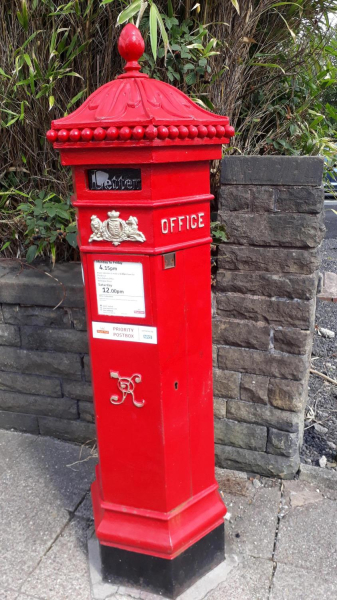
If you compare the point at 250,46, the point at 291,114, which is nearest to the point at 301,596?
the point at 291,114

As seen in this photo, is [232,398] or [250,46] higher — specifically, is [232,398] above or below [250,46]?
below

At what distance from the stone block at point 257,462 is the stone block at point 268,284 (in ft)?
3.19

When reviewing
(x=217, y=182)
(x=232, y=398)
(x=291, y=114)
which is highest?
(x=291, y=114)

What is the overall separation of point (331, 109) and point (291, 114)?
0.38 meters

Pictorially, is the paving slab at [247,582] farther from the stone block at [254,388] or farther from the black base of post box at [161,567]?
the stone block at [254,388]

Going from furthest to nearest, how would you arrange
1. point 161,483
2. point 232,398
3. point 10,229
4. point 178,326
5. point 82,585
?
1. point 10,229
2. point 232,398
3. point 82,585
4. point 161,483
5. point 178,326

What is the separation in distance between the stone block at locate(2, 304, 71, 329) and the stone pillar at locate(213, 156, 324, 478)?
93 centimetres

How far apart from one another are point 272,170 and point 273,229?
0.30 m

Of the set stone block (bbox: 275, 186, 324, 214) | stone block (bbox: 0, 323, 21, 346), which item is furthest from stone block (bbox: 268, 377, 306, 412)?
stone block (bbox: 0, 323, 21, 346)

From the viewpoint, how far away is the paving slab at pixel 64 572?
2.16 m

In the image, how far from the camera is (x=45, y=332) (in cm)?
298

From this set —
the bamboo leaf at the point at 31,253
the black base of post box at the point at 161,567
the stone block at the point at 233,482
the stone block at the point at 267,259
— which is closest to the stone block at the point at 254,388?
the stone block at the point at 233,482

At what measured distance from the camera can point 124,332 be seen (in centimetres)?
186

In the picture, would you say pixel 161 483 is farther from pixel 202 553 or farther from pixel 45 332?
pixel 45 332
